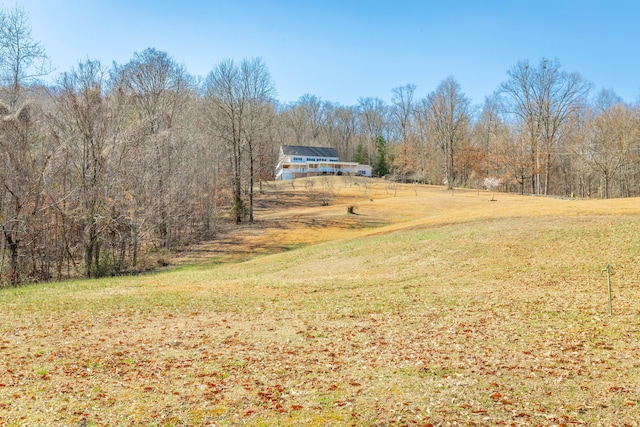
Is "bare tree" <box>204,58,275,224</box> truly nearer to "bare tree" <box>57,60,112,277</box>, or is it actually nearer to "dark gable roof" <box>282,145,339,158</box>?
"bare tree" <box>57,60,112,277</box>

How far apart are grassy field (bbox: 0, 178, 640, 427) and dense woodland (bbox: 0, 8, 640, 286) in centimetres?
560

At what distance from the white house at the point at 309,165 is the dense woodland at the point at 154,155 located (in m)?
14.2

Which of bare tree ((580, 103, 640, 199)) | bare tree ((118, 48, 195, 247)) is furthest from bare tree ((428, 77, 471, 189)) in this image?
bare tree ((118, 48, 195, 247))

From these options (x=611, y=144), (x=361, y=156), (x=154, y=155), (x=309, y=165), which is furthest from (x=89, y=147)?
(x=361, y=156)

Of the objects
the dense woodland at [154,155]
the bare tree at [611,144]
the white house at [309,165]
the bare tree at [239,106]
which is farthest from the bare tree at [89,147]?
the white house at [309,165]

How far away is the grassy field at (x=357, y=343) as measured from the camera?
5.89 meters

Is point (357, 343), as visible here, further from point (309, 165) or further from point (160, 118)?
point (309, 165)

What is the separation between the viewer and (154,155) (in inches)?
1094

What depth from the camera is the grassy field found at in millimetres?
5891

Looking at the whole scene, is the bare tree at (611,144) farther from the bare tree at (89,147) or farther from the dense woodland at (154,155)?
the bare tree at (89,147)

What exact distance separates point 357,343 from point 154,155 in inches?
889

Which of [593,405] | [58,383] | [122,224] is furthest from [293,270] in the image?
[593,405]

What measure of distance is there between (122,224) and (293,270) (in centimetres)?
967

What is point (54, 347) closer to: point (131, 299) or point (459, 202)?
point (131, 299)
